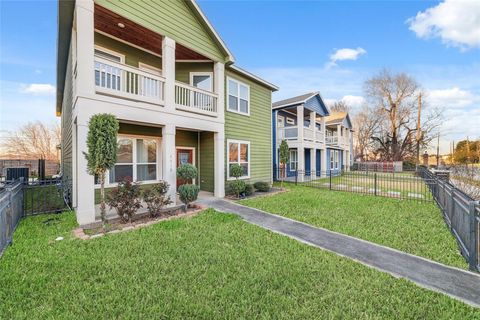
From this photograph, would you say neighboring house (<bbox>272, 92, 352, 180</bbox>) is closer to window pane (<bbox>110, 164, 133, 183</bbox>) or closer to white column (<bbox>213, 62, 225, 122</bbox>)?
white column (<bbox>213, 62, 225, 122</bbox>)

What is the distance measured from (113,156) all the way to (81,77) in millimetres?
2454

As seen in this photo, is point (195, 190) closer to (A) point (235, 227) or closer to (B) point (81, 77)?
(A) point (235, 227)

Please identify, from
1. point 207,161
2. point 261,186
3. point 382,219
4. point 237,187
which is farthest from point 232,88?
point 382,219

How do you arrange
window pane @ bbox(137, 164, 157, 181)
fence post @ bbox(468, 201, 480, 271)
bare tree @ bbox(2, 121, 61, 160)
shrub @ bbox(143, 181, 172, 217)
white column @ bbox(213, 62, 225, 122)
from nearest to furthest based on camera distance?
fence post @ bbox(468, 201, 480, 271) < shrub @ bbox(143, 181, 172, 217) < window pane @ bbox(137, 164, 157, 181) < white column @ bbox(213, 62, 225, 122) < bare tree @ bbox(2, 121, 61, 160)

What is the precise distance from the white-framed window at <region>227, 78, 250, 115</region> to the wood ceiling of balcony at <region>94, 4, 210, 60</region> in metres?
1.99

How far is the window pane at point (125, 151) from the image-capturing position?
8.47m

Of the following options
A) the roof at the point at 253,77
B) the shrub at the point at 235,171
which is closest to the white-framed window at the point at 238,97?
the roof at the point at 253,77

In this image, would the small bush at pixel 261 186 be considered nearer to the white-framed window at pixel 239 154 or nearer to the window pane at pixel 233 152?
the white-framed window at pixel 239 154

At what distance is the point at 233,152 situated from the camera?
1125 cm

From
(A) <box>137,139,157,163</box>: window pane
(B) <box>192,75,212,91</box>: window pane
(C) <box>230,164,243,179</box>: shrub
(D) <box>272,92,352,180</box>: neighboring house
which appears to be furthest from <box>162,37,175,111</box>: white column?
(D) <box>272,92,352,180</box>: neighboring house

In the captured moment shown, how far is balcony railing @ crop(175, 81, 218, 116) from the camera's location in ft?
28.3

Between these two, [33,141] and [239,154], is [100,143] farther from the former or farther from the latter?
[33,141]

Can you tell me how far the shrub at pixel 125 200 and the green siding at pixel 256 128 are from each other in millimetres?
5139

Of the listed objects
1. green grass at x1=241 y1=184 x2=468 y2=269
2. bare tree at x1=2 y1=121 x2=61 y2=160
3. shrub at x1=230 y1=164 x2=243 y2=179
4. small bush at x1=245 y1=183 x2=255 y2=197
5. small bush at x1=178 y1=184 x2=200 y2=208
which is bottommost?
green grass at x1=241 y1=184 x2=468 y2=269
